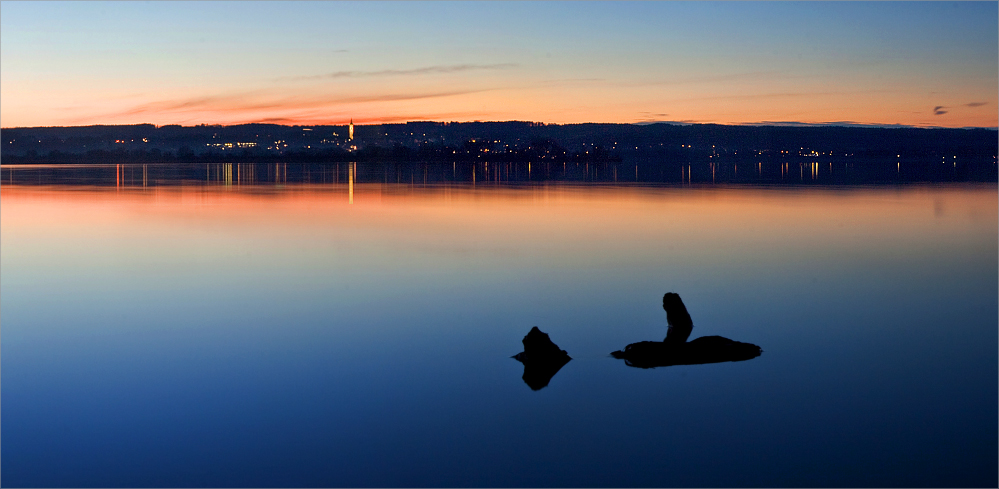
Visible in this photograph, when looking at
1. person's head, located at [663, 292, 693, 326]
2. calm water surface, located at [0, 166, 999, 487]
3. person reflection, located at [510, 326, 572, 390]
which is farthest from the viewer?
person's head, located at [663, 292, 693, 326]

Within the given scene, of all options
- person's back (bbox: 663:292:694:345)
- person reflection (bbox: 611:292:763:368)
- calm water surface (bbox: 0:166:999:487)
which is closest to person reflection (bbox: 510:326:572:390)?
calm water surface (bbox: 0:166:999:487)

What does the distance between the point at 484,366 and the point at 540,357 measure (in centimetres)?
56

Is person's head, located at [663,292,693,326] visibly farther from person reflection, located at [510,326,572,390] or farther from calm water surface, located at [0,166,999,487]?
person reflection, located at [510,326,572,390]

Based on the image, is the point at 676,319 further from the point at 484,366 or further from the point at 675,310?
the point at 484,366

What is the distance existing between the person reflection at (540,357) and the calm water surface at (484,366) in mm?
246

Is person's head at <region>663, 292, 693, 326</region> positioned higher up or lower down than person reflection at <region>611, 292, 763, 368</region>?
higher up

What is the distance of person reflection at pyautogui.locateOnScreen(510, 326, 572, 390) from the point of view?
28.3 ft

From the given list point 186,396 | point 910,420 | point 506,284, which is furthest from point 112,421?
point 506,284

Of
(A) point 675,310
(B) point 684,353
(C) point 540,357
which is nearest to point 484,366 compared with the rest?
(C) point 540,357

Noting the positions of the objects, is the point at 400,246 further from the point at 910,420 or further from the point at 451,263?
the point at 910,420

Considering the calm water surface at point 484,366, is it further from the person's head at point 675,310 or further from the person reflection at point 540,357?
the person's head at point 675,310

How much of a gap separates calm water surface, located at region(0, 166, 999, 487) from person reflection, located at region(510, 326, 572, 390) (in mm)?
246

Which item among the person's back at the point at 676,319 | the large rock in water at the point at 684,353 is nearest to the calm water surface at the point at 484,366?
the large rock in water at the point at 684,353

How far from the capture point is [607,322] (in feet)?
35.8
